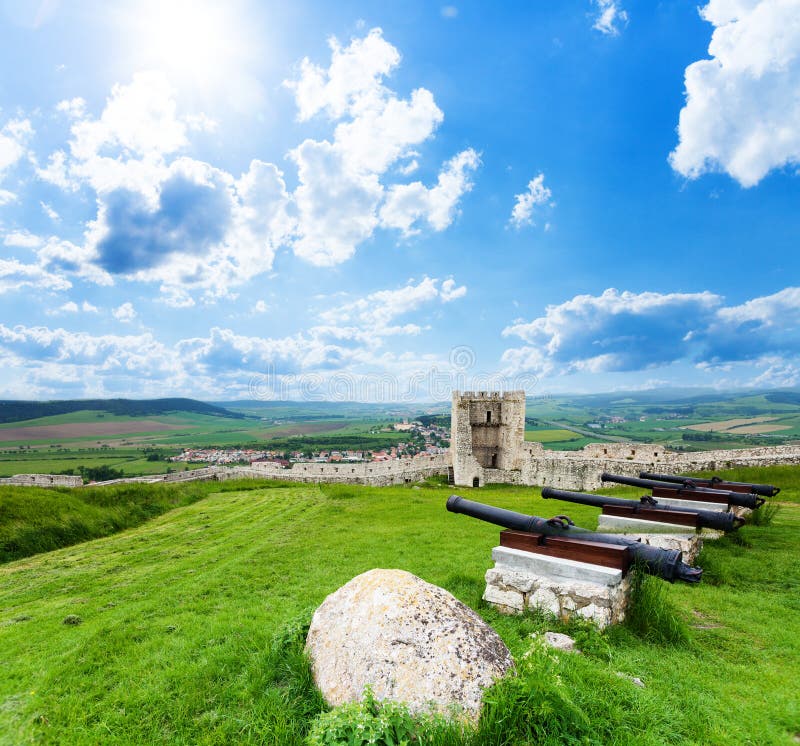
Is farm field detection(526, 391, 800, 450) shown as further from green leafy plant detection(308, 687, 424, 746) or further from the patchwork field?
green leafy plant detection(308, 687, 424, 746)

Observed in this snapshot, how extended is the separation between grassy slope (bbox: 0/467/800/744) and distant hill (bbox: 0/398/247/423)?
11546cm

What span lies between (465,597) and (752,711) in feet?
11.6

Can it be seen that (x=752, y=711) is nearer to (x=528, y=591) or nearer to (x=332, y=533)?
(x=528, y=591)

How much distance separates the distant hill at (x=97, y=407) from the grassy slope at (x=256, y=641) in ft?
379

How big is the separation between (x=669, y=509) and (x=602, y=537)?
11.1 ft

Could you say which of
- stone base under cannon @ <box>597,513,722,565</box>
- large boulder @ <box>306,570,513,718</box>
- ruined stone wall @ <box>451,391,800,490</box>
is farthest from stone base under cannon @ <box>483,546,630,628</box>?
ruined stone wall @ <box>451,391,800,490</box>

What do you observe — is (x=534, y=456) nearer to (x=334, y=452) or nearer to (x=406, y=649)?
(x=406, y=649)

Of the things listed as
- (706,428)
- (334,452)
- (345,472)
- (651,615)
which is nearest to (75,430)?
(334,452)

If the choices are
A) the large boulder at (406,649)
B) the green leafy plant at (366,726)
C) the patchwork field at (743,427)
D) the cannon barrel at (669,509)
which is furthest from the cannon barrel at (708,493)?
the patchwork field at (743,427)

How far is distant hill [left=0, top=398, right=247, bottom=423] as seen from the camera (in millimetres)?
93556

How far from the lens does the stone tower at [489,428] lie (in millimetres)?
31672

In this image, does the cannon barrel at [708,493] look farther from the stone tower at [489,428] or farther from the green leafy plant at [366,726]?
the stone tower at [489,428]

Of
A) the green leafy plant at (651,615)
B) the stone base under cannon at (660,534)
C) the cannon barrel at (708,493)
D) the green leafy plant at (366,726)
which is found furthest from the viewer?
the cannon barrel at (708,493)

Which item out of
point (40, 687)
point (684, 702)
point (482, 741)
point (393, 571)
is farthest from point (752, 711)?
point (40, 687)
